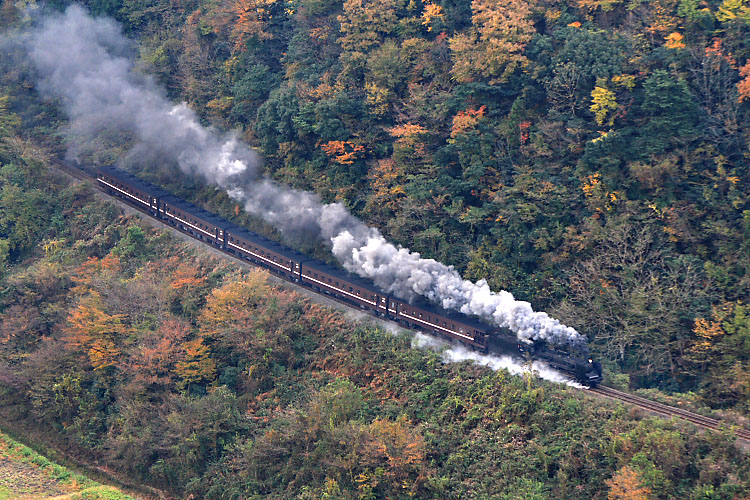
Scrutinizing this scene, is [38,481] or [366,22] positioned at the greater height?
[366,22]

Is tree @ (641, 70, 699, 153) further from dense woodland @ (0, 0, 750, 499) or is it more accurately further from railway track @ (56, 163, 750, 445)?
railway track @ (56, 163, 750, 445)

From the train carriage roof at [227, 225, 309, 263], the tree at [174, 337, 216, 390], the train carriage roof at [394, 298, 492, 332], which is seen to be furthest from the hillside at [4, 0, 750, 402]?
the tree at [174, 337, 216, 390]

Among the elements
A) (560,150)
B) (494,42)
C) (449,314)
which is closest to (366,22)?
(494,42)

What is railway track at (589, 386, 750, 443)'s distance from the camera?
2332 cm

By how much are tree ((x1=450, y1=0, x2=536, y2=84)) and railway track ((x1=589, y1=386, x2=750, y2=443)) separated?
1425cm

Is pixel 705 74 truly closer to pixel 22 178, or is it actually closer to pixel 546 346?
pixel 546 346

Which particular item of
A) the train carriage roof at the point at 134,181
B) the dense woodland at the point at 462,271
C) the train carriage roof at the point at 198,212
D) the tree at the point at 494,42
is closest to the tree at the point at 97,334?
the dense woodland at the point at 462,271

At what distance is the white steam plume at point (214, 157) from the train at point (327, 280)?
1.83 feet

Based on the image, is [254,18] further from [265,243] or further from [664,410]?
[664,410]

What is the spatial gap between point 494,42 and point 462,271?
1006cm

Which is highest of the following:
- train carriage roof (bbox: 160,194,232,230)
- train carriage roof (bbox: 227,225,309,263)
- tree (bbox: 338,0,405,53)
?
tree (bbox: 338,0,405,53)

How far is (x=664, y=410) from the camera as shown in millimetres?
25031

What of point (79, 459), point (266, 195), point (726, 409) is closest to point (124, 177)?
point (266, 195)

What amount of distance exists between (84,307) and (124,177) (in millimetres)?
11518
